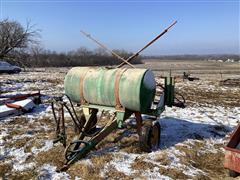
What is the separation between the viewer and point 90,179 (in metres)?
5.58

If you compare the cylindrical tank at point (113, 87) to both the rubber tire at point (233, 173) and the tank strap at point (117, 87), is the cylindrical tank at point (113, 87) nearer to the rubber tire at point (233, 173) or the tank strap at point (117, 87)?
the tank strap at point (117, 87)

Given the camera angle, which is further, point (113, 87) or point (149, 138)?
point (149, 138)

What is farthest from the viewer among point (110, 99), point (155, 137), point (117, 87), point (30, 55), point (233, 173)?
point (30, 55)

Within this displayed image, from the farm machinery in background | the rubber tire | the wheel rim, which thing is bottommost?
the rubber tire

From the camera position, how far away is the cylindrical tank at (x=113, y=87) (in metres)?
6.75

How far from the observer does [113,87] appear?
6957 mm

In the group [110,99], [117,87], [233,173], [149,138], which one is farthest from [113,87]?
[233,173]

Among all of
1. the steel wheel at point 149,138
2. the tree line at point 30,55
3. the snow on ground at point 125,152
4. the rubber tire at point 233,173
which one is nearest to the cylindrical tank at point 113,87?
the steel wheel at point 149,138

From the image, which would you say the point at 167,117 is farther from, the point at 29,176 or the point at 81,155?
the point at 29,176

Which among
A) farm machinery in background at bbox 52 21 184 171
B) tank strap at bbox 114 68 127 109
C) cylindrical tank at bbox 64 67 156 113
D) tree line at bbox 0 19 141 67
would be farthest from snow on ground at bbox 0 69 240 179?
tree line at bbox 0 19 141 67

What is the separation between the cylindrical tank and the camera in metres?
6.75

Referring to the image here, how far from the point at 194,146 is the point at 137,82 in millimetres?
2511

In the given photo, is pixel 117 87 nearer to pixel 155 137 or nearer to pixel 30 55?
pixel 155 137

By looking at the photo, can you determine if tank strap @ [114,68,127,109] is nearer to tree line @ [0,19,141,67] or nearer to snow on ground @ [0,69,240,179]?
snow on ground @ [0,69,240,179]
